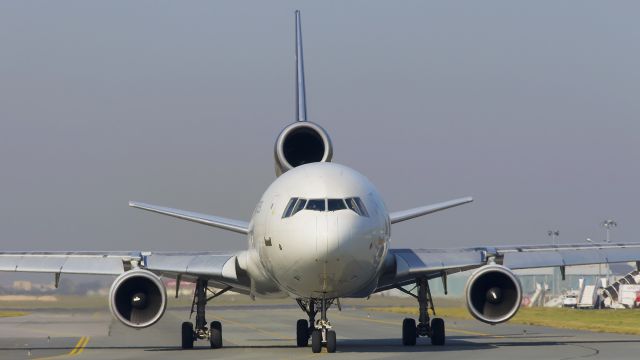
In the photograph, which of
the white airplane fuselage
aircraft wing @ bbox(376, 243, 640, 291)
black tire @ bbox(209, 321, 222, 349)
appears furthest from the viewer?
black tire @ bbox(209, 321, 222, 349)

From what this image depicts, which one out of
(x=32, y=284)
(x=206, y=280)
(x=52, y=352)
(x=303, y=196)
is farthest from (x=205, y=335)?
(x=32, y=284)

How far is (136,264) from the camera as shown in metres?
28.0

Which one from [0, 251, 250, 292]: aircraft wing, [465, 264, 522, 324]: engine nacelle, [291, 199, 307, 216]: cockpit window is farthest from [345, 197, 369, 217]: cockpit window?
[0, 251, 250, 292]: aircraft wing

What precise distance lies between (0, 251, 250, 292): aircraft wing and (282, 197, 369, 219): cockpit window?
4.34 meters

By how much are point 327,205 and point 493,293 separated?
554cm

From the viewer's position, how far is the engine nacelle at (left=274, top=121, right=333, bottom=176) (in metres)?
29.7

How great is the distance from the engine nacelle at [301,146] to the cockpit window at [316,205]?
564 cm

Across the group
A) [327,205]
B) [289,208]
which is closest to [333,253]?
[327,205]

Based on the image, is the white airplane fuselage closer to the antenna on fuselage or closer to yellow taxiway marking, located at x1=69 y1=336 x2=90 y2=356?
yellow taxiway marking, located at x1=69 y1=336 x2=90 y2=356

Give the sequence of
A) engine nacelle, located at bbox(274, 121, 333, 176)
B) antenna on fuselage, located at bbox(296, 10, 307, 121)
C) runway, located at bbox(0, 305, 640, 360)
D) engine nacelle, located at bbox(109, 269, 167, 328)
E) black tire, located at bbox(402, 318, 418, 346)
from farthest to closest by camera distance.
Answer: antenna on fuselage, located at bbox(296, 10, 307, 121) → engine nacelle, located at bbox(274, 121, 333, 176) → black tire, located at bbox(402, 318, 418, 346) → engine nacelle, located at bbox(109, 269, 167, 328) → runway, located at bbox(0, 305, 640, 360)

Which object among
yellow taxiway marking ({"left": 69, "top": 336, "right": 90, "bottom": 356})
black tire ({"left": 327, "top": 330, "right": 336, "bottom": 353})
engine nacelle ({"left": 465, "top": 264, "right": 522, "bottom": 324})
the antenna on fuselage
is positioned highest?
the antenna on fuselage

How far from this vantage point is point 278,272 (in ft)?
82.1

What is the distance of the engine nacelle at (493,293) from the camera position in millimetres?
26906

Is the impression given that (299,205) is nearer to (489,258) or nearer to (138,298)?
(138,298)
